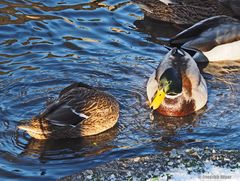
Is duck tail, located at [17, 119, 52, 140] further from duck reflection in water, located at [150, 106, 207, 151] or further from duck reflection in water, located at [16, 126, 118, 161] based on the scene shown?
duck reflection in water, located at [150, 106, 207, 151]

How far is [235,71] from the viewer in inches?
411

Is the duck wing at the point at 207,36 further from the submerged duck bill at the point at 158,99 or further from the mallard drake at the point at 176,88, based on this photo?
the submerged duck bill at the point at 158,99

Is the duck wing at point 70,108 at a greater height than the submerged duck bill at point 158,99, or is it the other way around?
the duck wing at point 70,108

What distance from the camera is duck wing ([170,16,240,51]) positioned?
35.8 ft

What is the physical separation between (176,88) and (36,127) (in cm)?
208

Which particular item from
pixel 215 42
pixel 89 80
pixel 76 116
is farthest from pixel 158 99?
pixel 215 42

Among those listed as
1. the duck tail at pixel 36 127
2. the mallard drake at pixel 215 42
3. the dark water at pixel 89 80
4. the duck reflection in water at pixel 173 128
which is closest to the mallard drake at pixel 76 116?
the duck tail at pixel 36 127

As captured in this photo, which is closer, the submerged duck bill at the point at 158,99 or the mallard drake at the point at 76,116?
the mallard drake at the point at 76,116

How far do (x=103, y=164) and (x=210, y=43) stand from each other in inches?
168

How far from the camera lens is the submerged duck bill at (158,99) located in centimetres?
861

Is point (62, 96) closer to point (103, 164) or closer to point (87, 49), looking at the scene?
point (103, 164)

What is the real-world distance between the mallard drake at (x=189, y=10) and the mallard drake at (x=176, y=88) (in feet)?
10.1

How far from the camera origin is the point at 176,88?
29.1 ft

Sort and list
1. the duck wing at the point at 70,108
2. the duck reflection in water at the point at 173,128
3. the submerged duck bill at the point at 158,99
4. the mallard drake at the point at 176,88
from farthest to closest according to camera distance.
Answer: the mallard drake at the point at 176,88, the submerged duck bill at the point at 158,99, the duck reflection in water at the point at 173,128, the duck wing at the point at 70,108
